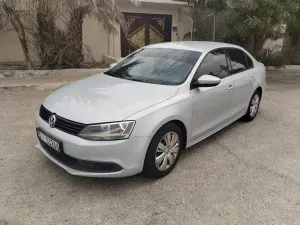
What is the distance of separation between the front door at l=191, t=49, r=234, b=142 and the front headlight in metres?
1.18

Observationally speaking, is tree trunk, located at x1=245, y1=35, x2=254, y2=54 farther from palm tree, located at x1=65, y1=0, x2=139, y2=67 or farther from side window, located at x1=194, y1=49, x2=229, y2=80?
side window, located at x1=194, y1=49, x2=229, y2=80

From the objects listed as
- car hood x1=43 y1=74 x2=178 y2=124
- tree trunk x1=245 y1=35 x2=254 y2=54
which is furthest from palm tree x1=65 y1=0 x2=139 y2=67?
car hood x1=43 y1=74 x2=178 y2=124

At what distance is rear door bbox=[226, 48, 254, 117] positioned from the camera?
15.4 feet

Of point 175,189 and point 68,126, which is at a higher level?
point 68,126

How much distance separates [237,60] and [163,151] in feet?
8.27

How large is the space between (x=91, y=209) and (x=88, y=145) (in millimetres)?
638

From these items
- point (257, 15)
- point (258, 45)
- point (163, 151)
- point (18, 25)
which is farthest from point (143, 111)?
point (258, 45)

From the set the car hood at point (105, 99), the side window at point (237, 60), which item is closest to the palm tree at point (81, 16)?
the side window at point (237, 60)

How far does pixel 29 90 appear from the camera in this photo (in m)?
7.52

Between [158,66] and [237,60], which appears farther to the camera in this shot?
[237,60]

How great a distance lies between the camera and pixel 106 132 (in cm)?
291

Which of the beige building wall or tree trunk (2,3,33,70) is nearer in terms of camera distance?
tree trunk (2,3,33,70)

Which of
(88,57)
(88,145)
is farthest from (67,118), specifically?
(88,57)

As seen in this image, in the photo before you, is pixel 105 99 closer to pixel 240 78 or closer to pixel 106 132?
pixel 106 132
